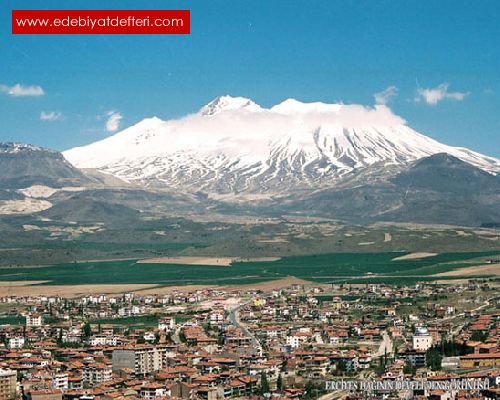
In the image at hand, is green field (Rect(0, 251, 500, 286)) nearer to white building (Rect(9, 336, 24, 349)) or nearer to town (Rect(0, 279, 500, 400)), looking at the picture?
town (Rect(0, 279, 500, 400))

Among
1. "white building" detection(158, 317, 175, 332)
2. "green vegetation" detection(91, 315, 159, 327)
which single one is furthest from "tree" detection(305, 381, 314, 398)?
"green vegetation" detection(91, 315, 159, 327)

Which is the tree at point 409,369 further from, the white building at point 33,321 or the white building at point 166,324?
the white building at point 33,321

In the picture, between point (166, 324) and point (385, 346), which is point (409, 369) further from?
point (166, 324)

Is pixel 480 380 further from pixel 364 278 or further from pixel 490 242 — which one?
pixel 490 242

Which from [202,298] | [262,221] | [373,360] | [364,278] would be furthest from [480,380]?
[262,221]

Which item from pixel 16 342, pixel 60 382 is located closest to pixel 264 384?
pixel 60 382
